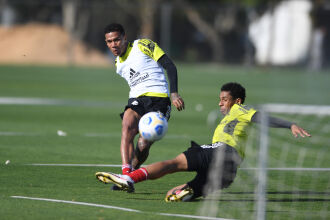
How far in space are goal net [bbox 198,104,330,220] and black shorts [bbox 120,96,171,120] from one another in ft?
3.96

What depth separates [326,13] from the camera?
139 ft

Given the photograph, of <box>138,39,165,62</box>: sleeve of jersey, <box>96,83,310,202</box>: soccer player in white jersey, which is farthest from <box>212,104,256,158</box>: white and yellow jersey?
<box>138,39,165,62</box>: sleeve of jersey

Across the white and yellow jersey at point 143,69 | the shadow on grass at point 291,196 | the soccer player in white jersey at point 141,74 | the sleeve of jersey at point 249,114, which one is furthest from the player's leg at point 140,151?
the sleeve of jersey at point 249,114

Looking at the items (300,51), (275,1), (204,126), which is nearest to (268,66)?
(300,51)

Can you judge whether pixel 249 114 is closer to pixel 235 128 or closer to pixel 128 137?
pixel 235 128

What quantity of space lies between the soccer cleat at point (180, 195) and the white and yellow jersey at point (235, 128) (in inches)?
27.2

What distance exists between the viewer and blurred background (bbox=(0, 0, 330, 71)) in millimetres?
42312

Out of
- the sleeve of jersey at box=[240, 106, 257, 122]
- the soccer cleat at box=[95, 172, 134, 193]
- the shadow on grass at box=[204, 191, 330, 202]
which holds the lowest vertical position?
the shadow on grass at box=[204, 191, 330, 202]

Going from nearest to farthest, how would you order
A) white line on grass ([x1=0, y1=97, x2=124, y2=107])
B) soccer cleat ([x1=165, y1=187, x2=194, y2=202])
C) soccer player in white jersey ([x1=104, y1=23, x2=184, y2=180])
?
soccer cleat ([x1=165, y1=187, x2=194, y2=202]), soccer player in white jersey ([x1=104, y1=23, x2=184, y2=180]), white line on grass ([x1=0, y1=97, x2=124, y2=107])

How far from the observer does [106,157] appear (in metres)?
12.1

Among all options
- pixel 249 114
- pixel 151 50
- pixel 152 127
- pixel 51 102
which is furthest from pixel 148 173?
pixel 51 102

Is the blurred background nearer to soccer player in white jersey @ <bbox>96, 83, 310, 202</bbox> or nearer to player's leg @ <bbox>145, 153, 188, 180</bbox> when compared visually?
soccer player in white jersey @ <bbox>96, 83, 310, 202</bbox>

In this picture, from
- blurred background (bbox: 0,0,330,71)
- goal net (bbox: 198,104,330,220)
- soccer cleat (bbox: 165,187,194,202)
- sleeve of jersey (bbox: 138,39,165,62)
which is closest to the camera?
goal net (bbox: 198,104,330,220)

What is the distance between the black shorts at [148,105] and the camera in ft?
30.9
